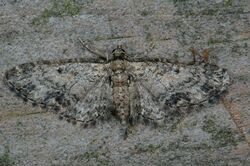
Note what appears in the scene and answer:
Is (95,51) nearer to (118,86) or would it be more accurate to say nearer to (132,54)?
(132,54)

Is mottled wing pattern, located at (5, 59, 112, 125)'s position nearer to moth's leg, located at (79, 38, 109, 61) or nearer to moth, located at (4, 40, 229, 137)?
moth, located at (4, 40, 229, 137)

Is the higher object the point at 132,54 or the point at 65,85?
the point at 132,54

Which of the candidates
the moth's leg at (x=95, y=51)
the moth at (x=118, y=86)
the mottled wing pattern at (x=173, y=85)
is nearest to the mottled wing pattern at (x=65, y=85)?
the moth at (x=118, y=86)

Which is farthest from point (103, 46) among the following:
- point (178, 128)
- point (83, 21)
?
point (178, 128)

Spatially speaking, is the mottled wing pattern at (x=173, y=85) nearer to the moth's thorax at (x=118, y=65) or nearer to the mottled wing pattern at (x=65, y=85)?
the moth's thorax at (x=118, y=65)

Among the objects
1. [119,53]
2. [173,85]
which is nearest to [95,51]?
[119,53]
